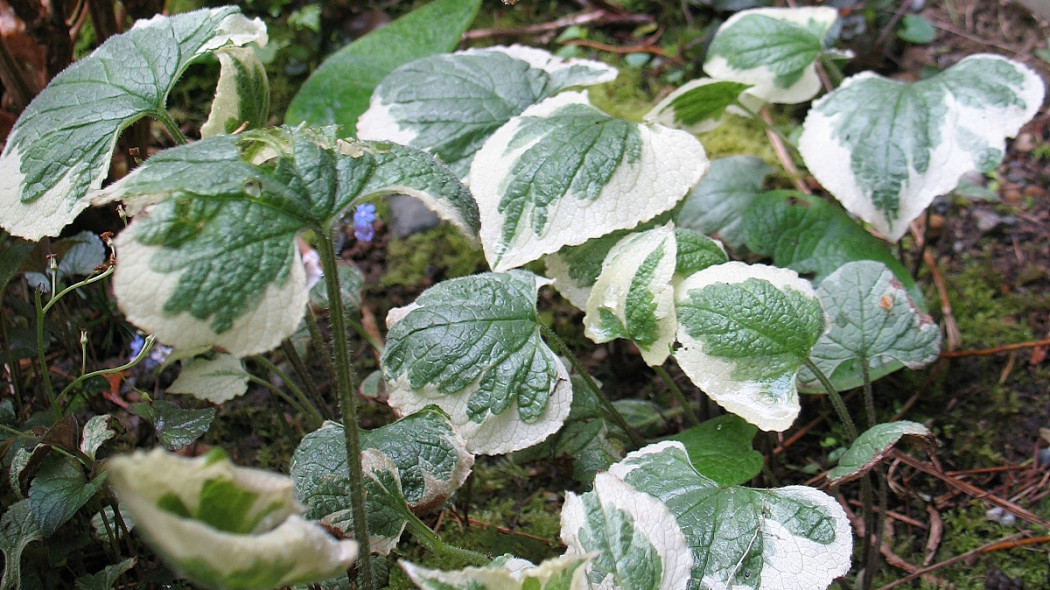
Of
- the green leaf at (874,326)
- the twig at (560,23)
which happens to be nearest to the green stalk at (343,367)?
the green leaf at (874,326)

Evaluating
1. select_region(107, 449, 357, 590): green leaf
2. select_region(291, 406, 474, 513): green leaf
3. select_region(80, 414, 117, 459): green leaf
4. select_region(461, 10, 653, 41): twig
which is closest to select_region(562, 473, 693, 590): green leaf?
select_region(291, 406, 474, 513): green leaf

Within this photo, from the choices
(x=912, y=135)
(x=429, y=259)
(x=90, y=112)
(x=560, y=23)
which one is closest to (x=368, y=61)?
(x=429, y=259)

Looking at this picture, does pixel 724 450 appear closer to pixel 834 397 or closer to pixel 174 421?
pixel 834 397

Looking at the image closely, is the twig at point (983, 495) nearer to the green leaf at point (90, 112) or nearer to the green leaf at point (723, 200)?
the green leaf at point (723, 200)

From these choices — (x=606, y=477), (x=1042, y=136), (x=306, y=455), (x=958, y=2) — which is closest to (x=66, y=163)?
(x=306, y=455)

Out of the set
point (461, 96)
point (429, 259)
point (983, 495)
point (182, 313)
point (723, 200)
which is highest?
point (182, 313)
